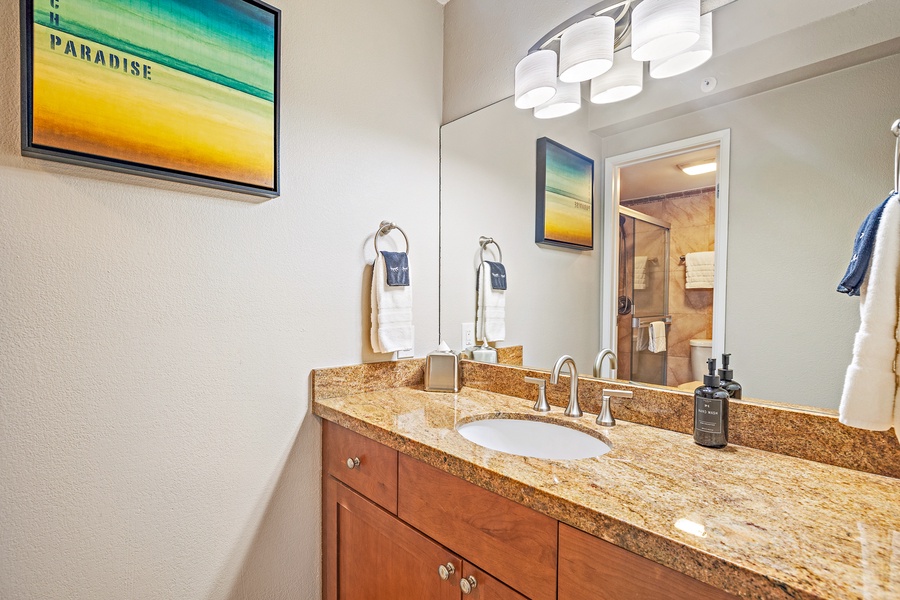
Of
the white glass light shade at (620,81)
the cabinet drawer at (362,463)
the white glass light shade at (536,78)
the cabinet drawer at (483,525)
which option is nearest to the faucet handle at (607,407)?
the cabinet drawer at (483,525)

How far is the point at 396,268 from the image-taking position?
153cm

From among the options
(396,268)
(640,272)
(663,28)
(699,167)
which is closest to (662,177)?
(699,167)

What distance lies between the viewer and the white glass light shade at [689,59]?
112 centimetres

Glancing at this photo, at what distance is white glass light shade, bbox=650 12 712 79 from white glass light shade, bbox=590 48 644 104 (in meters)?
0.05

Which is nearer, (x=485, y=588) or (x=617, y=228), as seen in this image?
(x=485, y=588)

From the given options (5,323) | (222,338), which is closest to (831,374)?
(222,338)

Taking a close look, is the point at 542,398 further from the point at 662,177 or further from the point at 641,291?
the point at 662,177

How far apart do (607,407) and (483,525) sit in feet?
1.62

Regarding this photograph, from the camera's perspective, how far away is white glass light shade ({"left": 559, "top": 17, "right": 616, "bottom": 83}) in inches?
49.5

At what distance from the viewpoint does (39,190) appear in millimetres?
961

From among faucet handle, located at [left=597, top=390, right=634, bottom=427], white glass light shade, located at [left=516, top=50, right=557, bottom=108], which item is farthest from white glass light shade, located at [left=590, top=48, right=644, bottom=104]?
faucet handle, located at [left=597, top=390, right=634, bottom=427]

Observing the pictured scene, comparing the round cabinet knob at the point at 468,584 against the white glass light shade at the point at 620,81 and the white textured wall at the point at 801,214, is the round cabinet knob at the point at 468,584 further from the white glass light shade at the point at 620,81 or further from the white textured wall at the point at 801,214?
the white glass light shade at the point at 620,81

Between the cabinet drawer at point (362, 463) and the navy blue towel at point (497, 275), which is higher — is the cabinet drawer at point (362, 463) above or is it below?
below

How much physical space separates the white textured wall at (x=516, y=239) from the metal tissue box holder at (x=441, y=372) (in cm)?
15
